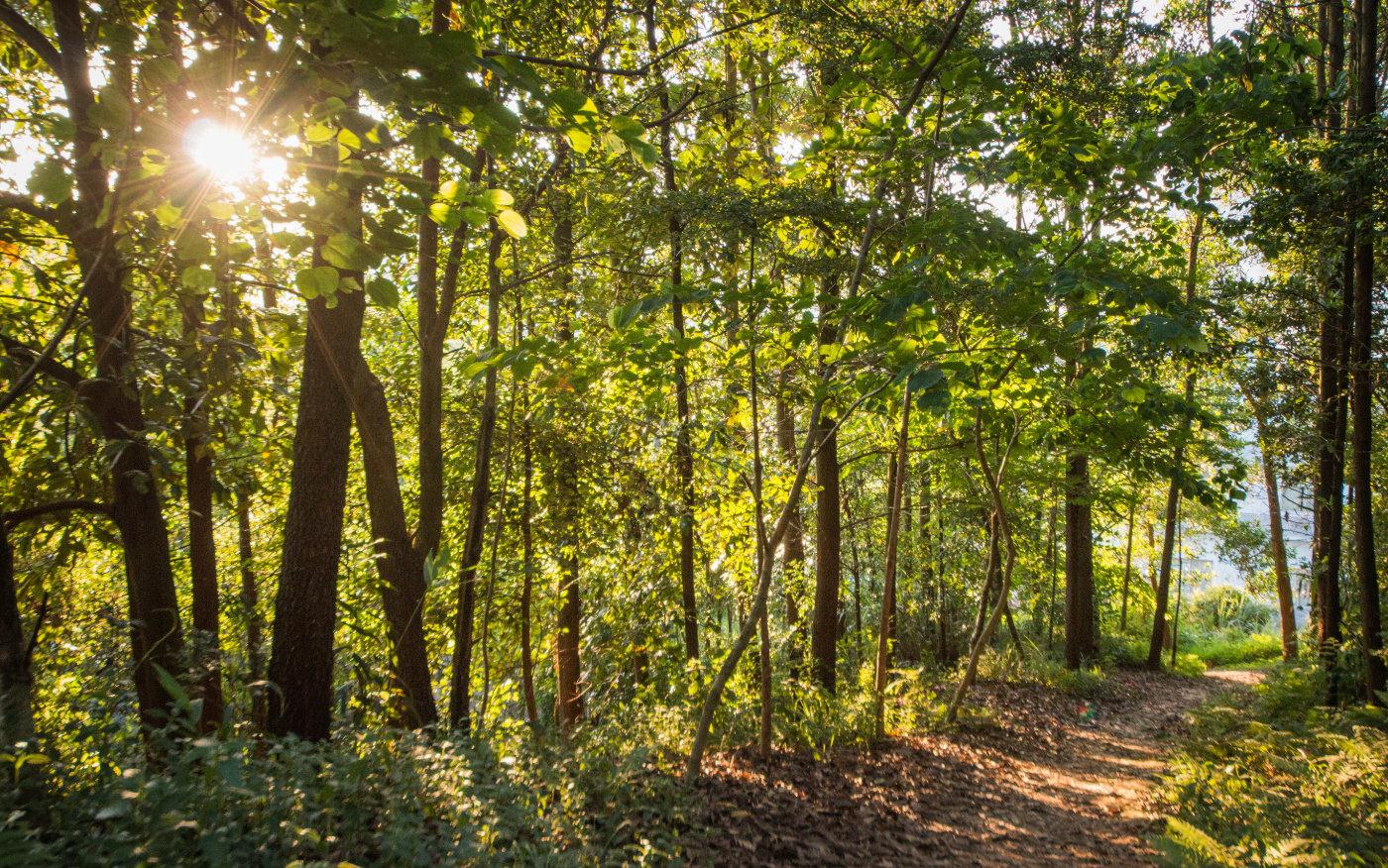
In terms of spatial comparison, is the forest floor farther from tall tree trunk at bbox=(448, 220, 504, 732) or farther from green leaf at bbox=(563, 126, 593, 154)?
green leaf at bbox=(563, 126, 593, 154)

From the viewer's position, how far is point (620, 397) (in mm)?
8242

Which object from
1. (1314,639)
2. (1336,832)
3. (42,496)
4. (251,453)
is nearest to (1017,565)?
(1314,639)

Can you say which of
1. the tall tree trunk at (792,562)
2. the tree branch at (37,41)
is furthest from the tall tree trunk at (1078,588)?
the tree branch at (37,41)

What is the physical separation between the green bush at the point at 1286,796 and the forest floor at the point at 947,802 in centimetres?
43

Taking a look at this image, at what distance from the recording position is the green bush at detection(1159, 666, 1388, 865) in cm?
426

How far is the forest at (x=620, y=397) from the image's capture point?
8.35 feet

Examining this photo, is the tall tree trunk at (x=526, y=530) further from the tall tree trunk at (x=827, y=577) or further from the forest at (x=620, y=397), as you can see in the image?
the tall tree trunk at (x=827, y=577)

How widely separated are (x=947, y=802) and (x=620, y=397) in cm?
503

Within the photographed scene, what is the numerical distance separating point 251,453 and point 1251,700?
12.6 metres

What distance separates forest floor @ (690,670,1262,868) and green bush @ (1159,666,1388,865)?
43 cm

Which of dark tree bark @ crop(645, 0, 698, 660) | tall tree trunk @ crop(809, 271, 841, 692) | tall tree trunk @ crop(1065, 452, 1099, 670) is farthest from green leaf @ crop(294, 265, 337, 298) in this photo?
tall tree trunk @ crop(1065, 452, 1099, 670)

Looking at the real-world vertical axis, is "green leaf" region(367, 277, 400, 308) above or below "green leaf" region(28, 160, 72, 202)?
below

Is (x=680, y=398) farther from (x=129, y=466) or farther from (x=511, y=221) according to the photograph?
(x=511, y=221)

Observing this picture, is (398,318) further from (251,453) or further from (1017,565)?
(1017,565)
